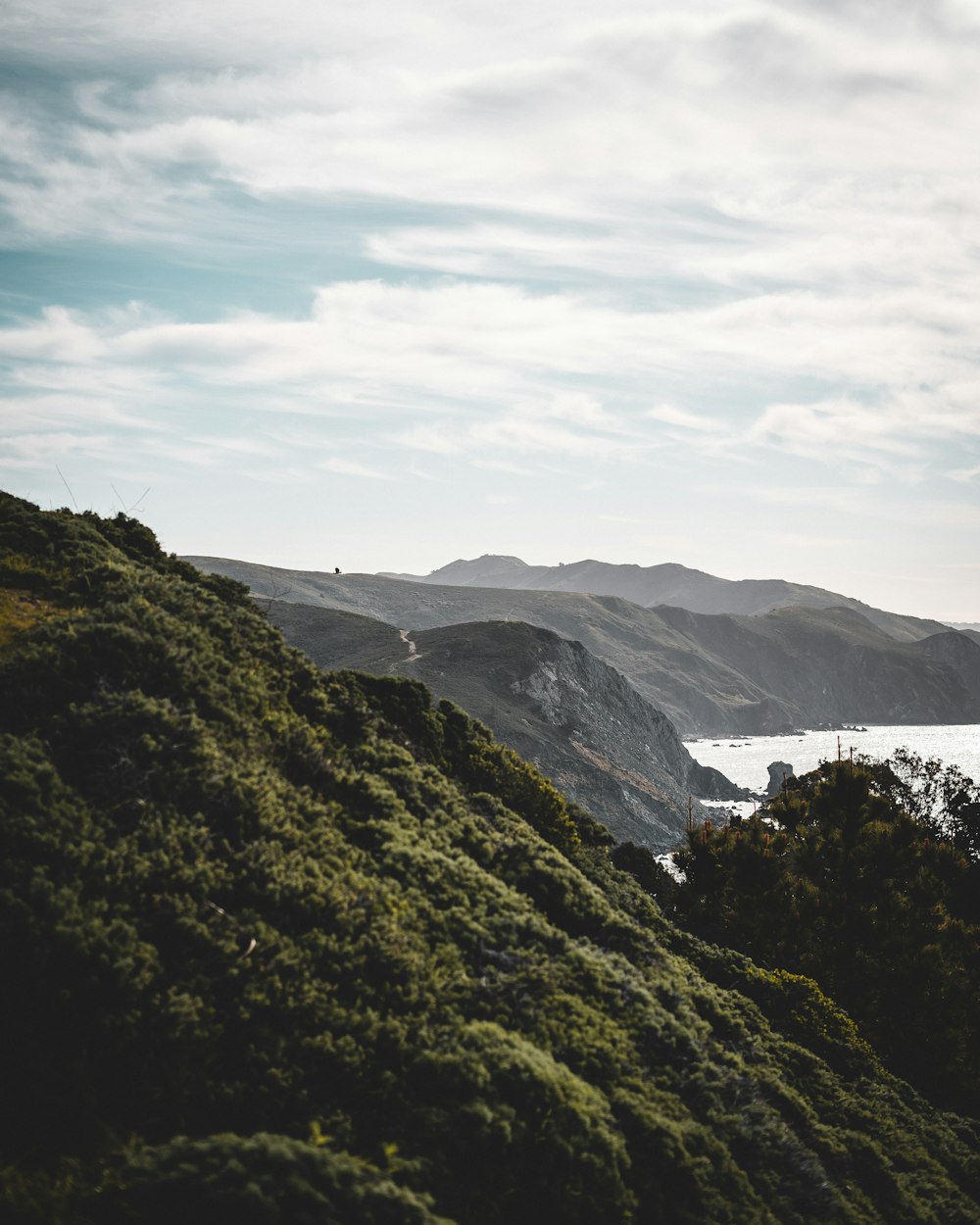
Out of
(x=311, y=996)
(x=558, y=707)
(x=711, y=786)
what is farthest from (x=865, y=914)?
(x=711, y=786)

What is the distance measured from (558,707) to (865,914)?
9411 centimetres

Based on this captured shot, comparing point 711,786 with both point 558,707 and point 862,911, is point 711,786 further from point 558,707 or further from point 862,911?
point 862,911

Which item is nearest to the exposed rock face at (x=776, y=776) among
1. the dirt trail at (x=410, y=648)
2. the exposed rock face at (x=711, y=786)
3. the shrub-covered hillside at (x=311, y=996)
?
the exposed rock face at (x=711, y=786)

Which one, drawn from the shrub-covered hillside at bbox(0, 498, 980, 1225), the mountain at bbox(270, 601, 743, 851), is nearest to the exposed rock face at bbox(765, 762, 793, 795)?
the mountain at bbox(270, 601, 743, 851)

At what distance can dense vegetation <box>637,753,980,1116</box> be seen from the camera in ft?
96.0

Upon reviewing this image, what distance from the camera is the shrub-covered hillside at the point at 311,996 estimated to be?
31.6 feet

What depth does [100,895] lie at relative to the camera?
445 inches

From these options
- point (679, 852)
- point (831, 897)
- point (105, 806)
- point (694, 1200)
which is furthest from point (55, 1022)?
point (831, 897)

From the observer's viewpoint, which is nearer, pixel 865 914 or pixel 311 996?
pixel 311 996

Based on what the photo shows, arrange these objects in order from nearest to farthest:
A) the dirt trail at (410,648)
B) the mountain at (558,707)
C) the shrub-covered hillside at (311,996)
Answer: the shrub-covered hillside at (311,996), the mountain at (558,707), the dirt trail at (410,648)

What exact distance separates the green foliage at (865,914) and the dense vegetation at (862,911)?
0.04 meters

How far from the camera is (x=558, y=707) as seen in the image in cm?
12756

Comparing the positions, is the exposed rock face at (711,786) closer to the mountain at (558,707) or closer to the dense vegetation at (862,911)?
the mountain at (558,707)

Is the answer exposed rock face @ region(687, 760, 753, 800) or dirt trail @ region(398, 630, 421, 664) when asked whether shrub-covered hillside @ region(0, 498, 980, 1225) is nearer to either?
dirt trail @ region(398, 630, 421, 664)
